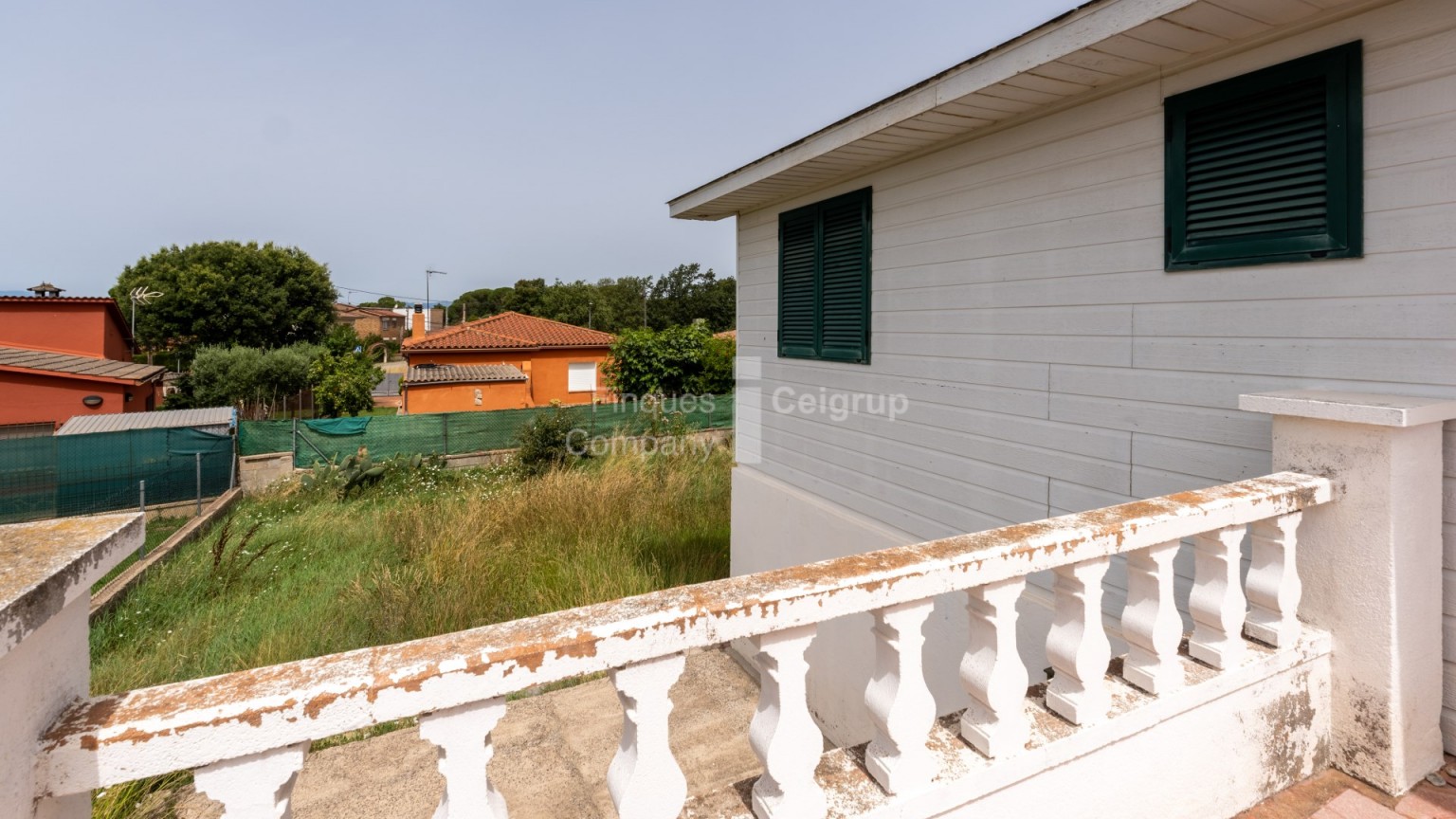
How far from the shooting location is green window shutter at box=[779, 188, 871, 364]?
5.10 metres

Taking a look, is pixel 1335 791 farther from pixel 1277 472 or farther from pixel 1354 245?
pixel 1354 245

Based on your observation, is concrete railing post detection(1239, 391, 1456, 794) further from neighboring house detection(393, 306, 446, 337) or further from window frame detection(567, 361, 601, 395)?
neighboring house detection(393, 306, 446, 337)

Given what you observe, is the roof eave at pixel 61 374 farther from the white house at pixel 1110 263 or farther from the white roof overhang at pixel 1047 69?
the white roof overhang at pixel 1047 69

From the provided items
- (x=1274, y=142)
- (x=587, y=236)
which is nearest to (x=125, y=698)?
(x=1274, y=142)

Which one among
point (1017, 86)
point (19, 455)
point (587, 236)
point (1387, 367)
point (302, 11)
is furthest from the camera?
point (587, 236)

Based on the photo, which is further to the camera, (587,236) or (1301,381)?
(587,236)

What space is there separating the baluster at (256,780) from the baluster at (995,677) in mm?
1205

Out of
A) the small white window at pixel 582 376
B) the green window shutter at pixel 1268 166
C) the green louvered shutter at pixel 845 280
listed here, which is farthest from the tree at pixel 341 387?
the green window shutter at pixel 1268 166

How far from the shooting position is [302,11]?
850 cm

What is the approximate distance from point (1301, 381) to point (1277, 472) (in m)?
0.85

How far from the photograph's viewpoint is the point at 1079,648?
149cm

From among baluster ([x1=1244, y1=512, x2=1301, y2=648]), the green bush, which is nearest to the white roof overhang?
baluster ([x1=1244, y1=512, x2=1301, y2=648])

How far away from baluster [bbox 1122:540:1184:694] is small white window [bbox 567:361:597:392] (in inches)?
1022

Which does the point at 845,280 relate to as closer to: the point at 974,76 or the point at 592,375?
the point at 974,76
